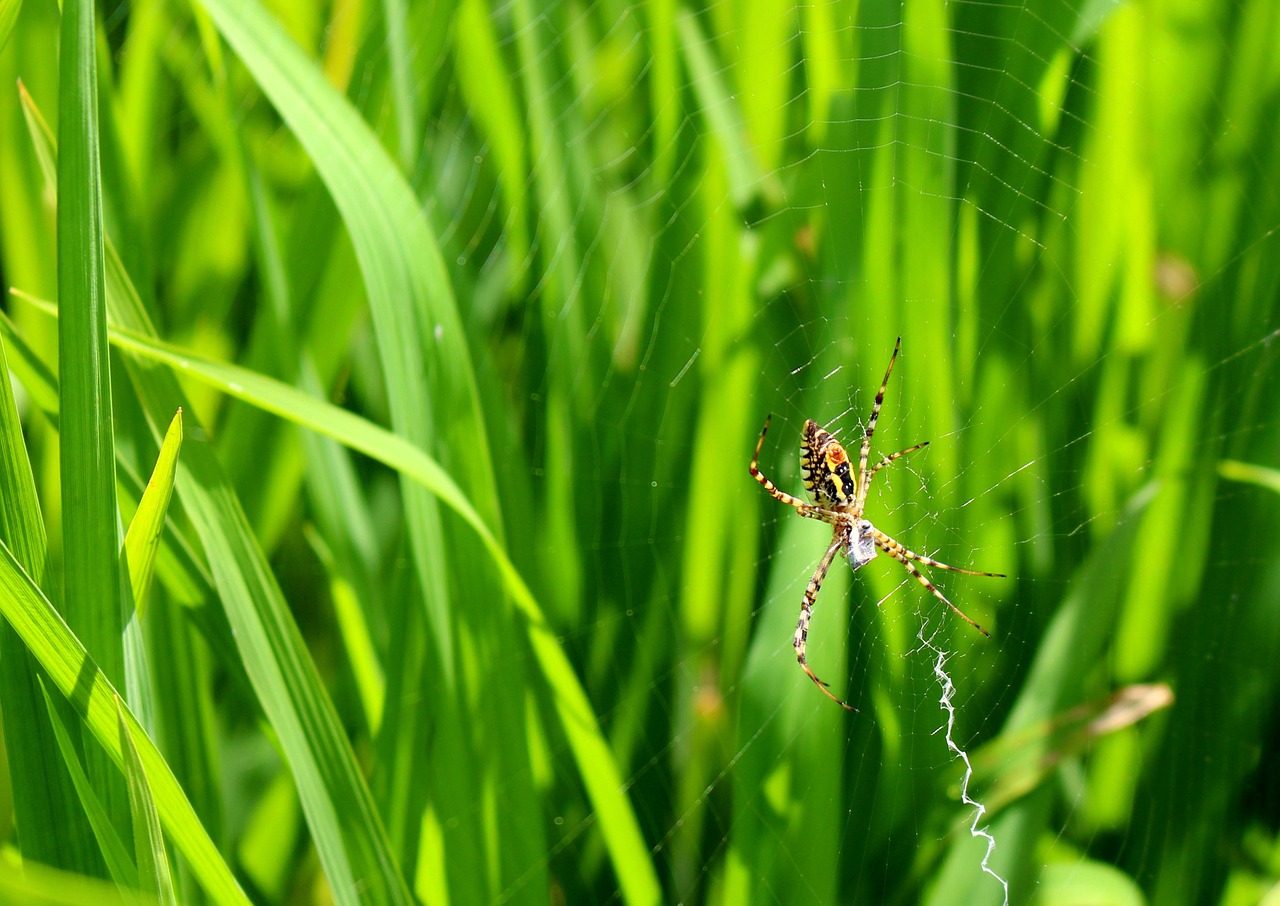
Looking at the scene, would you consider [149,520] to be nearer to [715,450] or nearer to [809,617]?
[715,450]

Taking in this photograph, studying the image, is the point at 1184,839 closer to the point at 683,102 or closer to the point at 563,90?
the point at 683,102

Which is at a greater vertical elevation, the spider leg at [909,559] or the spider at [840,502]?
the spider at [840,502]

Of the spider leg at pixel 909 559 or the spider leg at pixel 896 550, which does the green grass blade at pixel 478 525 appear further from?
the spider leg at pixel 896 550

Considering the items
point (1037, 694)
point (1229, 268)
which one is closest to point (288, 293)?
point (1037, 694)

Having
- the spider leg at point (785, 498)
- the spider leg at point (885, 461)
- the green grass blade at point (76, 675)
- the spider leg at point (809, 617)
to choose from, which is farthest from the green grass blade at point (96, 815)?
the spider leg at point (885, 461)

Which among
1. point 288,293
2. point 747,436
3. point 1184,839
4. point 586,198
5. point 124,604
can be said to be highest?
point 586,198
